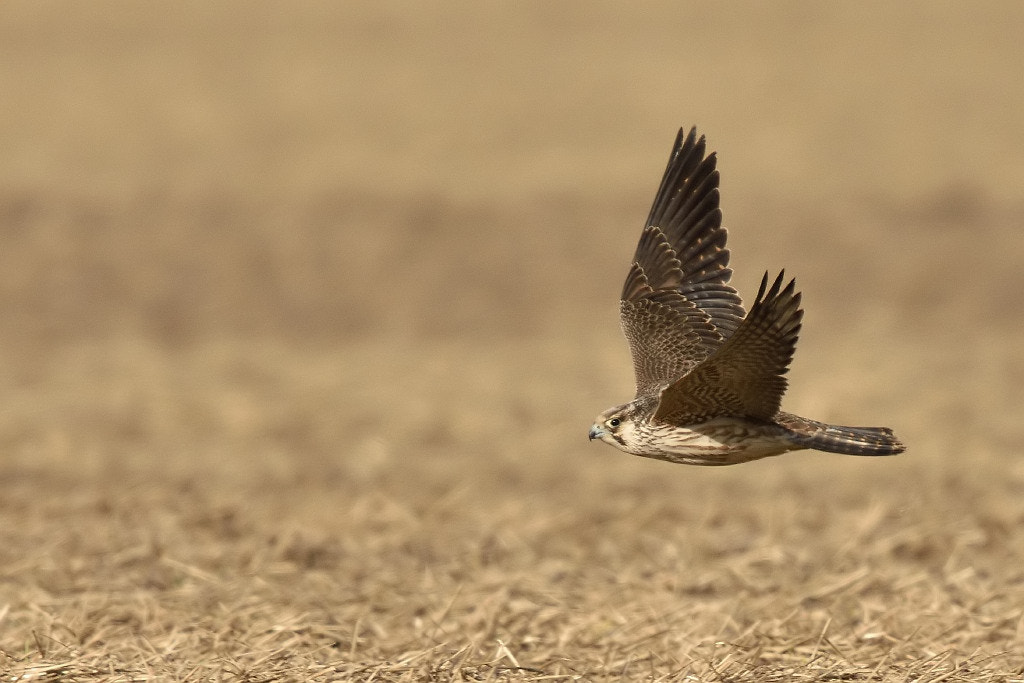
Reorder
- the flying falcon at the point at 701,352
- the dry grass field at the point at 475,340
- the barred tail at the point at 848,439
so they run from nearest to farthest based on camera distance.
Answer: the flying falcon at the point at 701,352
the barred tail at the point at 848,439
the dry grass field at the point at 475,340

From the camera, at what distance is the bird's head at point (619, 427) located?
7027mm

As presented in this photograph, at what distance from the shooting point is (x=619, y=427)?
707 centimetres

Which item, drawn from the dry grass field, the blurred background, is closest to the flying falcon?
the dry grass field

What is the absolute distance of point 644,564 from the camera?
9430 millimetres

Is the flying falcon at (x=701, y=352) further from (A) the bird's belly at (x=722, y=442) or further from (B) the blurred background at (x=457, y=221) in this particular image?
(B) the blurred background at (x=457, y=221)

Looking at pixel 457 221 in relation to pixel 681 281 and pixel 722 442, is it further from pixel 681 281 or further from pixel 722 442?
pixel 722 442

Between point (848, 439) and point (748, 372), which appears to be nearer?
point (748, 372)

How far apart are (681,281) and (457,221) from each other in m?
15.9

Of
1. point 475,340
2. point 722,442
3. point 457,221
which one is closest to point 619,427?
point 722,442

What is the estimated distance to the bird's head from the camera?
23.1ft

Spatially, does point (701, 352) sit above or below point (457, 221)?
below

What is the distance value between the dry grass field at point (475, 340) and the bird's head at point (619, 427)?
39.8 inches

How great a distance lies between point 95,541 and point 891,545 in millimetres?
4925

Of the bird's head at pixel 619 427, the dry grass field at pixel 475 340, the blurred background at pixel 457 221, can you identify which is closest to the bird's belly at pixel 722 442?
the bird's head at pixel 619 427
